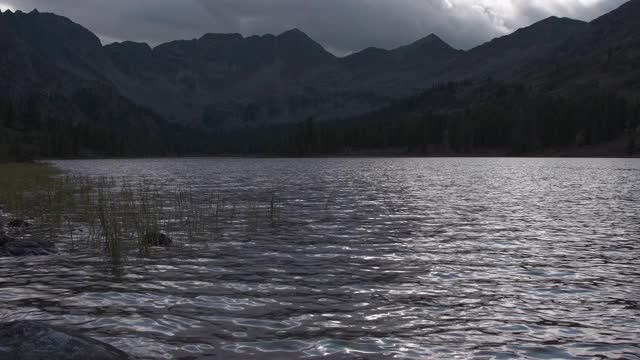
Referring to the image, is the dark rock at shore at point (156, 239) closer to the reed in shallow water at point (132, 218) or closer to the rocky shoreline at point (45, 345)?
the reed in shallow water at point (132, 218)

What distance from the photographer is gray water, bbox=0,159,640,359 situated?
547 inches

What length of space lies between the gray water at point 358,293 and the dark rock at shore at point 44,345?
7.59 feet

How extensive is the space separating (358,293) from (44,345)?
33.5ft

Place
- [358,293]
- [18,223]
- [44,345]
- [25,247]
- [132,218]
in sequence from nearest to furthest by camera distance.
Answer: [44,345], [358,293], [25,247], [18,223], [132,218]

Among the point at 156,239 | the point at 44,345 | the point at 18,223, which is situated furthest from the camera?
the point at 18,223

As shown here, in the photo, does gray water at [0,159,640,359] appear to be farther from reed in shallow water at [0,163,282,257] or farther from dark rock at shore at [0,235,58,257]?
reed in shallow water at [0,163,282,257]

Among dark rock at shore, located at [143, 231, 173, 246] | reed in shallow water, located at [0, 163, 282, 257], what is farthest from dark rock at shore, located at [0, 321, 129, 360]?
dark rock at shore, located at [143, 231, 173, 246]

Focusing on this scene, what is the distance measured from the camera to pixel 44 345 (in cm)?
1026

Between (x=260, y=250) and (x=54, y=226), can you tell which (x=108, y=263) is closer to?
(x=260, y=250)

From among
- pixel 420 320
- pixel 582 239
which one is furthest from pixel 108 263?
pixel 582 239

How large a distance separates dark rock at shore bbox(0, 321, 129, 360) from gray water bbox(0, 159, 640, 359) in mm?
2314

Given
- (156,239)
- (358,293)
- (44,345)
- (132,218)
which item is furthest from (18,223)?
(44,345)

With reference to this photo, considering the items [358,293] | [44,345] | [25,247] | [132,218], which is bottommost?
[358,293]

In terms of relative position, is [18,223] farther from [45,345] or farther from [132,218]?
[45,345]
